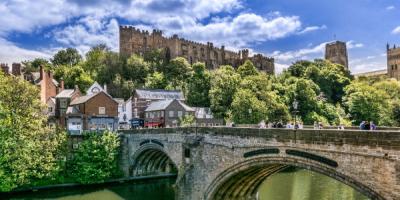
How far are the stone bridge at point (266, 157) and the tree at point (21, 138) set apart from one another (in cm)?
1134

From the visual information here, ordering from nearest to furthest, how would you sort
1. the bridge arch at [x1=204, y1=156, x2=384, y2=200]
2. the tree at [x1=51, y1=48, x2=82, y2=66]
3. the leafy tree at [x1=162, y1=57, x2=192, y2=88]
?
1. the bridge arch at [x1=204, y1=156, x2=384, y2=200]
2. the leafy tree at [x1=162, y1=57, x2=192, y2=88]
3. the tree at [x1=51, y1=48, x2=82, y2=66]

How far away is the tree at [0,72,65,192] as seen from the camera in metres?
35.6

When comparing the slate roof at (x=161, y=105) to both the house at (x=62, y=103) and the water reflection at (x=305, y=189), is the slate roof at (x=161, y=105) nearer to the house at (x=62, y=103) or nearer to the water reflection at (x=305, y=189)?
the house at (x=62, y=103)

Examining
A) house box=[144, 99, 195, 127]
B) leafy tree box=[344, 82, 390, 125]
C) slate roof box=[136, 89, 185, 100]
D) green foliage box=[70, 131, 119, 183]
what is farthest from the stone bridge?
leafy tree box=[344, 82, 390, 125]

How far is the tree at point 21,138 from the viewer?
3556 centimetres

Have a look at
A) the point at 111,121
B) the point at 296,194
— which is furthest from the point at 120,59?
the point at 296,194

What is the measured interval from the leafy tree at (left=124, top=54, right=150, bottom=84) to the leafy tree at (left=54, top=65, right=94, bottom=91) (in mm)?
11208

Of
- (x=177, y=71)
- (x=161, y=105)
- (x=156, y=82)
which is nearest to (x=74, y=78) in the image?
(x=156, y=82)

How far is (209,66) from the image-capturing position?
123 metres

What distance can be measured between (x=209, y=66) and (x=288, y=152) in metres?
103

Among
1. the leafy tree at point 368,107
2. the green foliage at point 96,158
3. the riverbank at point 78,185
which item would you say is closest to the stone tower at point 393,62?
the leafy tree at point 368,107

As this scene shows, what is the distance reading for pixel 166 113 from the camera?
66.7m

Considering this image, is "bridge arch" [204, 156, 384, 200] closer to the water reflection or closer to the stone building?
the water reflection

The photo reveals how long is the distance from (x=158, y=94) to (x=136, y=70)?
70.8 ft
